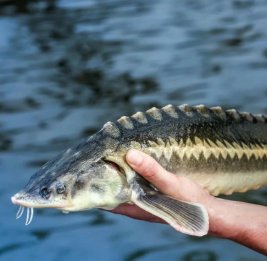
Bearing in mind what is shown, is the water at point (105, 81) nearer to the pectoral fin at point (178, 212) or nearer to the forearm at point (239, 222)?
the forearm at point (239, 222)

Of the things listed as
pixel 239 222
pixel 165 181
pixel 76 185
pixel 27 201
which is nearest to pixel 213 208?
pixel 239 222

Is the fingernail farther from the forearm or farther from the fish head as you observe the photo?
the forearm

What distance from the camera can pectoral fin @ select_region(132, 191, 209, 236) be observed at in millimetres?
2236

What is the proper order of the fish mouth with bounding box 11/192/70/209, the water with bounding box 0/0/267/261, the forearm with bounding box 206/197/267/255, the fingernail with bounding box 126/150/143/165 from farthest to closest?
the water with bounding box 0/0/267/261 < the forearm with bounding box 206/197/267/255 < the fingernail with bounding box 126/150/143/165 < the fish mouth with bounding box 11/192/70/209

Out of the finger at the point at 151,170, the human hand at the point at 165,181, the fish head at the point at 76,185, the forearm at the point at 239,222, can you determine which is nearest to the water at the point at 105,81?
the forearm at the point at 239,222

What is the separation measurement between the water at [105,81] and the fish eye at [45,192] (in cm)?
191

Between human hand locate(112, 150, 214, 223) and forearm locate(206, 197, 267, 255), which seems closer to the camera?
human hand locate(112, 150, 214, 223)

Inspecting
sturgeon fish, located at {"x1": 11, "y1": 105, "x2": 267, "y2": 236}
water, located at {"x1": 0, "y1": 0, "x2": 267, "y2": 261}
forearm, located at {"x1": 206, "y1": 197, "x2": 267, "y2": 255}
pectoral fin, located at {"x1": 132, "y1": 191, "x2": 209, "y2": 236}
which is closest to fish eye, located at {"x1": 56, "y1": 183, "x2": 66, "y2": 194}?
sturgeon fish, located at {"x1": 11, "y1": 105, "x2": 267, "y2": 236}

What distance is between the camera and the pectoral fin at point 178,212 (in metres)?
2.24

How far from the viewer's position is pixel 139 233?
14.3 feet

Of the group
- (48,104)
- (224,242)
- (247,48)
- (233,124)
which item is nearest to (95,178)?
(233,124)

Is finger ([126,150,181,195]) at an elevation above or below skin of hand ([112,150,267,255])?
above

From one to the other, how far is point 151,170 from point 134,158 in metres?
0.06

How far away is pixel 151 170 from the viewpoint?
2.34 meters
